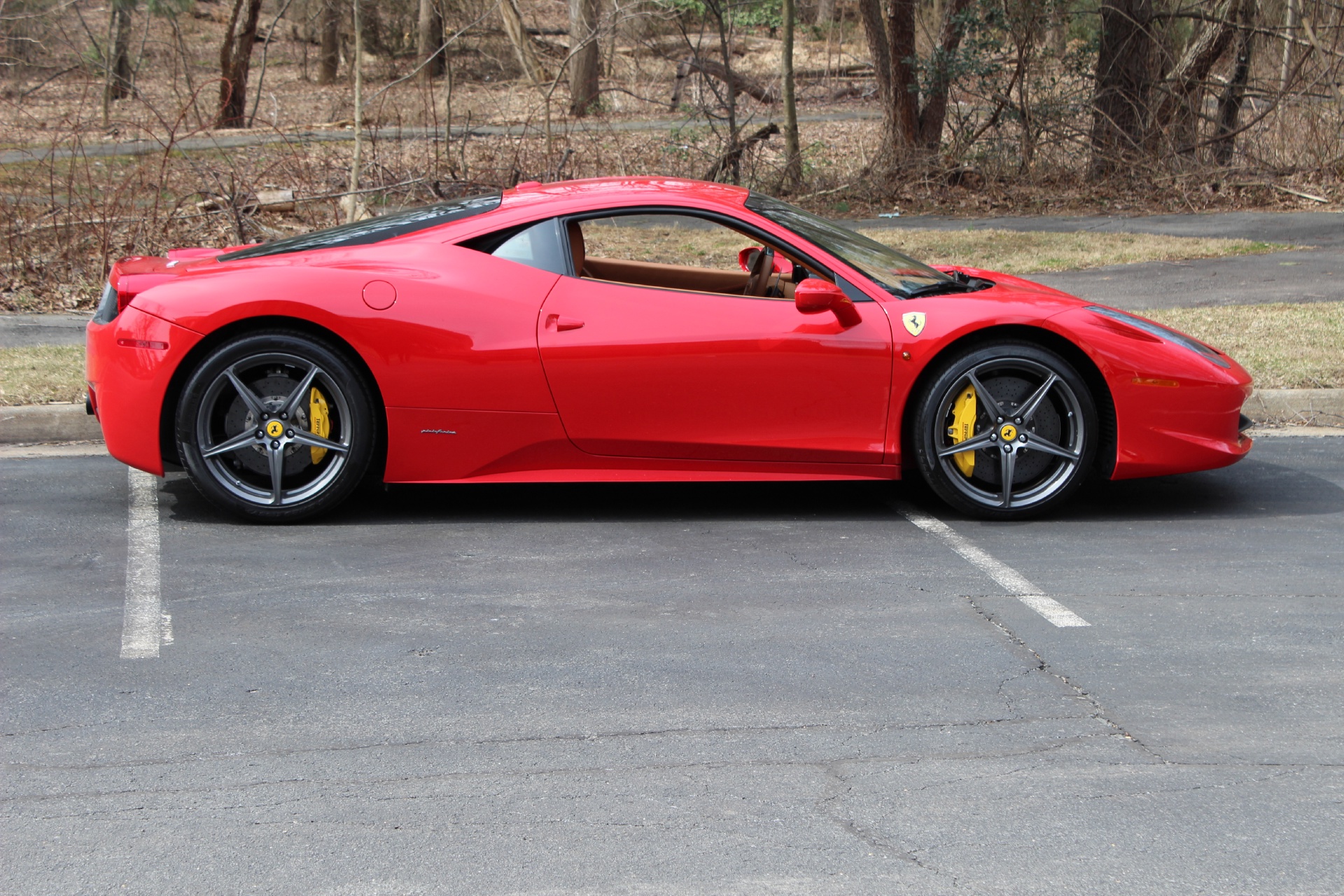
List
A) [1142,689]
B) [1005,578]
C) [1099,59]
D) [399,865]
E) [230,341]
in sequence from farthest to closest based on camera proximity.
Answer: [1099,59]
[230,341]
[1005,578]
[1142,689]
[399,865]

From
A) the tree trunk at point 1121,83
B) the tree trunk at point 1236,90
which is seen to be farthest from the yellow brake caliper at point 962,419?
the tree trunk at point 1236,90

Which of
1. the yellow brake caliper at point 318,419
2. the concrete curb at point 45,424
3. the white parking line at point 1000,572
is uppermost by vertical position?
the yellow brake caliper at point 318,419

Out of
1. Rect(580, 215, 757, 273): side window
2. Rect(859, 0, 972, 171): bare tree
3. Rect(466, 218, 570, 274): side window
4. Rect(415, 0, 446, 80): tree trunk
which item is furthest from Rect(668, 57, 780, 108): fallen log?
Rect(466, 218, 570, 274): side window

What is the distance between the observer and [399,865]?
2.93 metres

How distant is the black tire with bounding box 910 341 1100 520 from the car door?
0.25 metres

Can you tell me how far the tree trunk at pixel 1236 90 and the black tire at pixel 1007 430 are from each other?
492 inches

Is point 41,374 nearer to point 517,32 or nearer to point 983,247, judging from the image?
point 983,247

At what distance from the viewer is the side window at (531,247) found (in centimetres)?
547

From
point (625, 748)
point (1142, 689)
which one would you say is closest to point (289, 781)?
point (625, 748)

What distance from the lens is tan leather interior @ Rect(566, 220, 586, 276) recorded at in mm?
5527

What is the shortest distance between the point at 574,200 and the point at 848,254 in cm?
117

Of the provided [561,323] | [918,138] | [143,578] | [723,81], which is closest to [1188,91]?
[918,138]

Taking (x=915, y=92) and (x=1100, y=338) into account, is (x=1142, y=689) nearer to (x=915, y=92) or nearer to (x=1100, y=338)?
(x=1100, y=338)

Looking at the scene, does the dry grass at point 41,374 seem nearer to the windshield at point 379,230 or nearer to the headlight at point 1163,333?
the windshield at point 379,230
